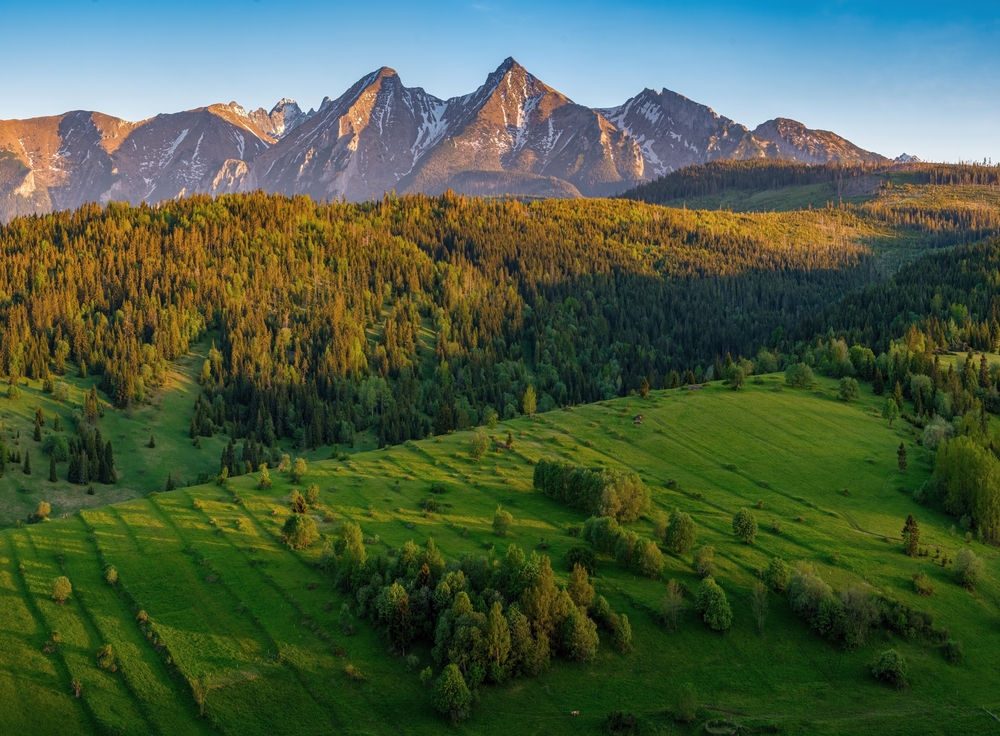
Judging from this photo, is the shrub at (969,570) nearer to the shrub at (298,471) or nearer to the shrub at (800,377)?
the shrub at (800,377)

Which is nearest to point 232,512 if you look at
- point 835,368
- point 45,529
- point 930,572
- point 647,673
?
point 45,529

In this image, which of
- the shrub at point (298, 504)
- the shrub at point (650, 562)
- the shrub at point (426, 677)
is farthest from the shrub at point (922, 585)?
the shrub at point (298, 504)

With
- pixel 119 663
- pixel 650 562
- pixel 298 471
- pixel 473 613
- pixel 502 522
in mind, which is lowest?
pixel 119 663

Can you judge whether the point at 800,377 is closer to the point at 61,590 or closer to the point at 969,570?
the point at 969,570

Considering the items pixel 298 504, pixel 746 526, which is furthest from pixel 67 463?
pixel 746 526

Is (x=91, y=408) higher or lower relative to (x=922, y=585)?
higher

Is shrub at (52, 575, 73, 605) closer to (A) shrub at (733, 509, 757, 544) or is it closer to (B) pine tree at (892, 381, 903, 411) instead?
(A) shrub at (733, 509, 757, 544)
